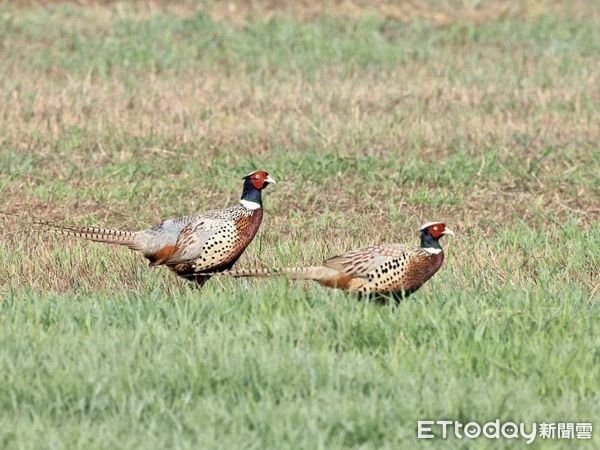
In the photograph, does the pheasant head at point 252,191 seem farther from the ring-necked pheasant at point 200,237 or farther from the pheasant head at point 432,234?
Answer: the pheasant head at point 432,234

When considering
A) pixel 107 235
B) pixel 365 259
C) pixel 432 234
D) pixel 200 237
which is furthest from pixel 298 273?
pixel 107 235

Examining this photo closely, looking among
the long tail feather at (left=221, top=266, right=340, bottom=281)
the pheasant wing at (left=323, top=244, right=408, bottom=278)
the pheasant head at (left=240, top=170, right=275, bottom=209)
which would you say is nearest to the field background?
the long tail feather at (left=221, top=266, right=340, bottom=281)

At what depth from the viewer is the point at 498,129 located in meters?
12.8

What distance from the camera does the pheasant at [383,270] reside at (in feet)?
22.8

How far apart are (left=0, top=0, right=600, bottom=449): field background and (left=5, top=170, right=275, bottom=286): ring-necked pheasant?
0.22 m

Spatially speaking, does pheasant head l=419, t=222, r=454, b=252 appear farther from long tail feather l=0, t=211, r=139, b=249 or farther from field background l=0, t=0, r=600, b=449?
long tail feather l=0, t=211, r=139, b=249

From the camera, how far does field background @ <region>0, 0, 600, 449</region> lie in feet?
17.5

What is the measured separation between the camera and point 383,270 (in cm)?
695

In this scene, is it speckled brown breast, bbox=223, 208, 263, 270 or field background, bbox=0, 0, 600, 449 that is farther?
speckled brown breast, bbox=223, 208, 263, 270

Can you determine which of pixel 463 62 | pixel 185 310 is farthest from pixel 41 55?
pixel 185 310

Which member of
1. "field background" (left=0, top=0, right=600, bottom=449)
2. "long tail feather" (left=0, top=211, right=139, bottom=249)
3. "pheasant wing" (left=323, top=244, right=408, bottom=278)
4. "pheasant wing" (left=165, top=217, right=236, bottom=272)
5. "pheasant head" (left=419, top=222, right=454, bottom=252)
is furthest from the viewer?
"long tail feather" (left=0, top=211, right=139, bottom=249)

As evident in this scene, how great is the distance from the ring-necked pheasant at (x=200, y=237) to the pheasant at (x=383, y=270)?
2.18ft

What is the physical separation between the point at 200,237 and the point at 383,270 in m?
1.29

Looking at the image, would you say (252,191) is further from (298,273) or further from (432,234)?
(432,234)
